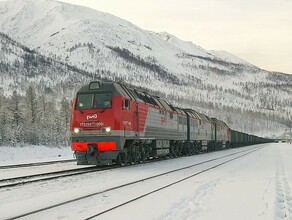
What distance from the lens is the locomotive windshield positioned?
21094mm

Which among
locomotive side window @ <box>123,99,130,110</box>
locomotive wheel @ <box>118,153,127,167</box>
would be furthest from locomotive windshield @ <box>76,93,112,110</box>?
locomotive wheel @ <box>118,153,127,167</box>

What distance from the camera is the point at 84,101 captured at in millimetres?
21625

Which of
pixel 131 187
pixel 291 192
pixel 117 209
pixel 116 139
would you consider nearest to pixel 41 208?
pixel 117 209

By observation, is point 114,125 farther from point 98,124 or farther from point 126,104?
point 126,104

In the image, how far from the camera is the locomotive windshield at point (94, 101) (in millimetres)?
21094

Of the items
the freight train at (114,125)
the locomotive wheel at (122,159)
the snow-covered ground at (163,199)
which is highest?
the freight train at (114,125)

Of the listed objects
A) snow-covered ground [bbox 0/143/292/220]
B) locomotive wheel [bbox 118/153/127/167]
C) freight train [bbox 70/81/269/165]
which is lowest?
snow-covered ground [bbox 0/143/292/220]

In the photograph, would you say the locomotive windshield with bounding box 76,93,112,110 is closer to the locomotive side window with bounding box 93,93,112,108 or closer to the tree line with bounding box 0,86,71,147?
the locomotive side window with bounding box 93,93,112,108

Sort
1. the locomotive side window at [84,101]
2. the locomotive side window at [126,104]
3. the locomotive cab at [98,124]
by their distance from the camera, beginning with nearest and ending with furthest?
1. the locomotive cab at [98,124]
2. the locomotive side window at [126,104]
3. the locomotive side window at [84,101]

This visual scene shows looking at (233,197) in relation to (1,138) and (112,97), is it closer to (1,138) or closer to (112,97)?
(112,97)

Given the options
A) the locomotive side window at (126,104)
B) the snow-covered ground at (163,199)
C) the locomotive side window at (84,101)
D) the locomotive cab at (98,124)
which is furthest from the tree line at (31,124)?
the snow-covered ground at (163,199)

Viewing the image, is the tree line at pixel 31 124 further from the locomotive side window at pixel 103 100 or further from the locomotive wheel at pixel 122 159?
the locomotive side window at pixel 103 100

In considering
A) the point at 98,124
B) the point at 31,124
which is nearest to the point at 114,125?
the point at 98,124

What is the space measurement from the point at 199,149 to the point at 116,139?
23075 mm
